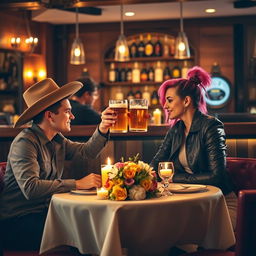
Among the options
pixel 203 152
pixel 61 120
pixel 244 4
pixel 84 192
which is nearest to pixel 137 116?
pixel 61 120

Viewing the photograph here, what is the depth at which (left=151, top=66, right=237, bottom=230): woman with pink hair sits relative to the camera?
12.6 feet

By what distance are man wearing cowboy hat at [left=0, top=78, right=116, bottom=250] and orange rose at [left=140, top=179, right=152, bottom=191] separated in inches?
15.6

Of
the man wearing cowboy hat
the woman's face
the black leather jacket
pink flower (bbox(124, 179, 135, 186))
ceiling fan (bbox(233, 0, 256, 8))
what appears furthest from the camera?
ceiling fan (bbox(233, 0, 256, 8))

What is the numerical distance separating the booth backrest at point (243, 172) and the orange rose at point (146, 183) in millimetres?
1206

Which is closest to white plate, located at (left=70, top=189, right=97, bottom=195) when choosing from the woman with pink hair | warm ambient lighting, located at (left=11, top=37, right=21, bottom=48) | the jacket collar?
the woman with pink hair

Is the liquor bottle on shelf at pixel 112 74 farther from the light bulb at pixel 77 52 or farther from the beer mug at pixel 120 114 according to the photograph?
the beer mug at pixel 120 114

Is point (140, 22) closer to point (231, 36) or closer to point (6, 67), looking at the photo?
point (231, 36)

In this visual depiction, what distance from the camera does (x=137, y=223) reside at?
9.52 ft

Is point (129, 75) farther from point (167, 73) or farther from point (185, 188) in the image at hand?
point (185, 188)

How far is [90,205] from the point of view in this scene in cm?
295

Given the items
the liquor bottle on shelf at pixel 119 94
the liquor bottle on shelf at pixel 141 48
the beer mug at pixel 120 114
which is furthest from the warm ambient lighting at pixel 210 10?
the beer mug at pixel 120 114

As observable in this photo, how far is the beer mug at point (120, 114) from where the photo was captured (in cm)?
362

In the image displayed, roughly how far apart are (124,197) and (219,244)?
2.03 ft

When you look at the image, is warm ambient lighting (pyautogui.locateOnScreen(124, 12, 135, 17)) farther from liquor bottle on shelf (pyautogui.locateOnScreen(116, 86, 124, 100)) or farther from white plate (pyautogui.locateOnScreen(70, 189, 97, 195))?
white plate (pyautogui.locateOnScreen(70, 189, 97, 195))
